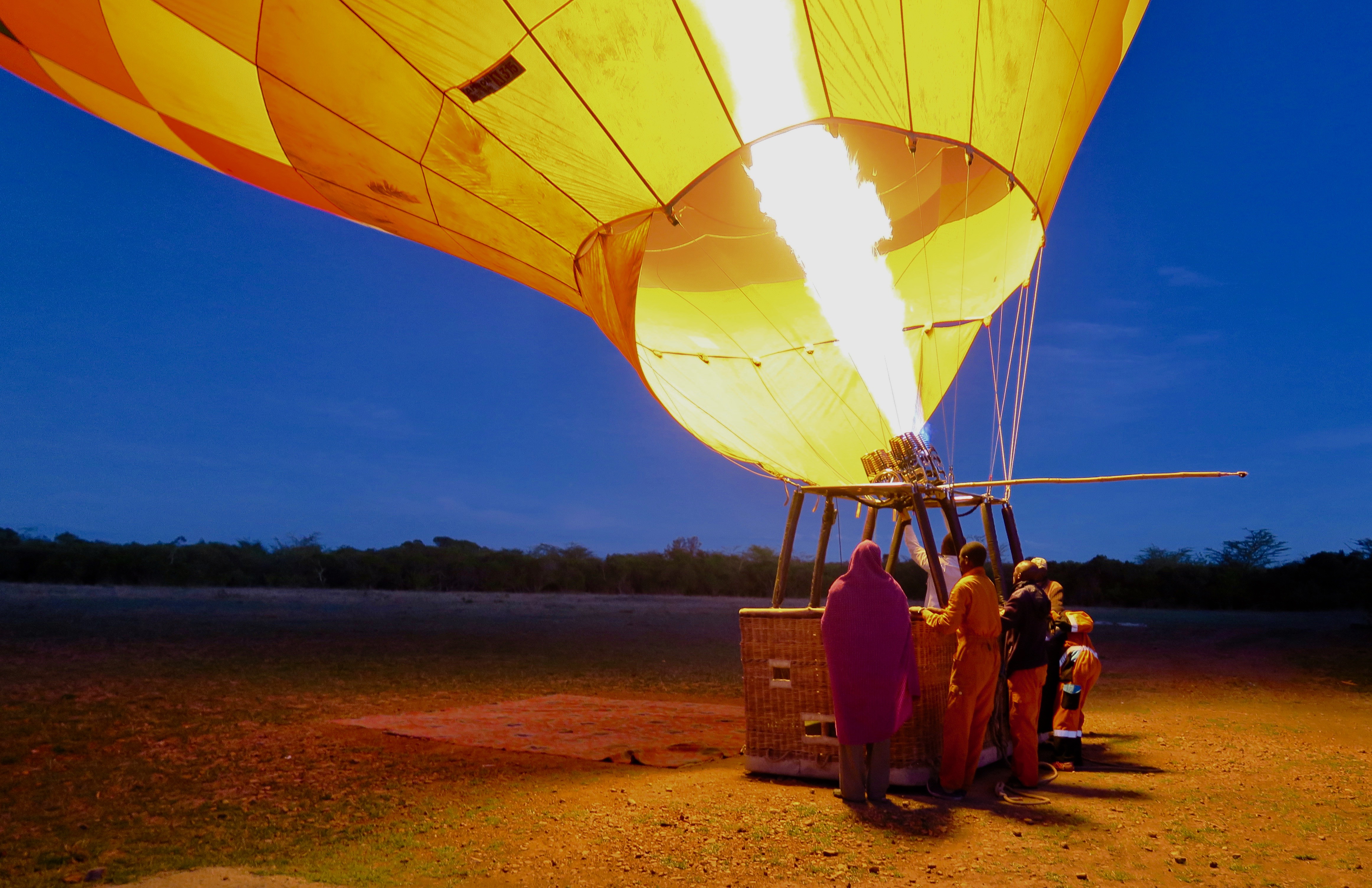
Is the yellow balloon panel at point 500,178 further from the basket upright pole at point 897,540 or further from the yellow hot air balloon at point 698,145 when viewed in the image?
the basket upright pole at point 897,540

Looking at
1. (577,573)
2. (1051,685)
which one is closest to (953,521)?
(1051,685)

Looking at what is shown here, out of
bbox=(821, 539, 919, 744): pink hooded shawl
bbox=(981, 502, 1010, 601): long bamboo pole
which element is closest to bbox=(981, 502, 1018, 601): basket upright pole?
bbox=(981, 502, 1010, 601): long bamboo pole

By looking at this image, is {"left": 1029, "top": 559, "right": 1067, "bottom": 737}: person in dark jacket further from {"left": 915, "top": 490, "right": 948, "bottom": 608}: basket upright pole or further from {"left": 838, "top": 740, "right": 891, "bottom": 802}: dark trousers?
{"left": 838, "top": 740, "right": 891, "bottom": 802}: dark trousers

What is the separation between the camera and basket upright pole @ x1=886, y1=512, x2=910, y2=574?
17.4 ft

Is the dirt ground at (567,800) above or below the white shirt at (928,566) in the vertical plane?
below

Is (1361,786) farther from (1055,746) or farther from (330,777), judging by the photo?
(330,777)

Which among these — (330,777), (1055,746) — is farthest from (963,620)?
(330,777)

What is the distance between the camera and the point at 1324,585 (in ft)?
69.6

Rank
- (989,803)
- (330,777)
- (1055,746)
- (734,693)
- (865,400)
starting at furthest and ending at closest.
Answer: (734,693)
(865,400)
(1055,746)
(330,777)
(989,803)

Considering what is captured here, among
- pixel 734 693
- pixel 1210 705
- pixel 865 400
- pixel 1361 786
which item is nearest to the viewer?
pixel 1361 786

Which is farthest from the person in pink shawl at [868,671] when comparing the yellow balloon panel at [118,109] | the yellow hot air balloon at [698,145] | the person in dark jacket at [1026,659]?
the yellow balloon panel at [118,109]

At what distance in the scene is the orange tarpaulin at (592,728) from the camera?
511 centimetres

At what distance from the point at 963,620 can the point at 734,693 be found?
458 centimetres

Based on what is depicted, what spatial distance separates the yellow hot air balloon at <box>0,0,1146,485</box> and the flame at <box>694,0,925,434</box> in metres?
0.01
